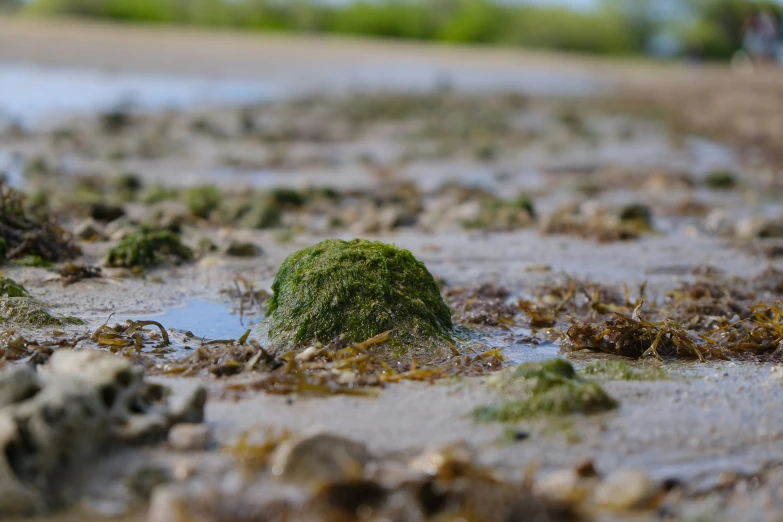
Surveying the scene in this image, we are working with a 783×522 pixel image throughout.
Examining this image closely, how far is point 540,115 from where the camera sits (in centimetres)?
1636

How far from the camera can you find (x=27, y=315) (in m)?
3.99

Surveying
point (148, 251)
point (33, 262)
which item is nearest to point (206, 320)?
point (148, 251)

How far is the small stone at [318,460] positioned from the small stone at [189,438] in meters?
0.23

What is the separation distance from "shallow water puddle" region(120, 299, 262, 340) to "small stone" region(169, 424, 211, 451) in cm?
121

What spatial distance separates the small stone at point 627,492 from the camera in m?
2.48

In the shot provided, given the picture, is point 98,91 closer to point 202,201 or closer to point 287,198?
point 287,198

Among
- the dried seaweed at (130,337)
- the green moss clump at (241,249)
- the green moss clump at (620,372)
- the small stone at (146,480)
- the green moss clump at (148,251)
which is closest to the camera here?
the small stone at (146,480)

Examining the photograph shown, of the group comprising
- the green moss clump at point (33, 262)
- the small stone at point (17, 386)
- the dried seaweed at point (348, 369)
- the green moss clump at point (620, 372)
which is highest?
the small stone at point (17, 386)

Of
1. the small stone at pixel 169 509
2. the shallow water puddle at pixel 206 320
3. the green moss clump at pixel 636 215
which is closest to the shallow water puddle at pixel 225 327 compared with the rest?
the shallow water puddle at pixel 206 320

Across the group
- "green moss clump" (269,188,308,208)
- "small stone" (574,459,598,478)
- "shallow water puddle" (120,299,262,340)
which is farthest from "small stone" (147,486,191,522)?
"green moss clump" (269,188,308,208)

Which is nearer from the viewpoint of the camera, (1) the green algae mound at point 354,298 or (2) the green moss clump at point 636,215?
(1) the green algae mound at point 354,298

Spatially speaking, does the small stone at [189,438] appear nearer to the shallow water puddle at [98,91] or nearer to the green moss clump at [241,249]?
the green moss clump at [241,249]

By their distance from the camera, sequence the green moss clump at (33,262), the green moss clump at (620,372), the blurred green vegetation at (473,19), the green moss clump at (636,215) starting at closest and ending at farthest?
the green moss clump at (620,372)
the green moss clump at (33,262)
the green moss clump at (636,215)
the blurred green vegetation at (473,19)

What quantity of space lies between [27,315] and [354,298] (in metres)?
1.29
